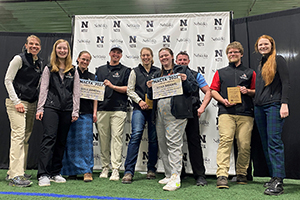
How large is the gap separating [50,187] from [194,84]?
1827 millimetres

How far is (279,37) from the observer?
3312 millimetres

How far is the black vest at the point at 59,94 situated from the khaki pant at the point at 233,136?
177 cm

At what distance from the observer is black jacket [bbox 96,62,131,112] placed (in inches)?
125

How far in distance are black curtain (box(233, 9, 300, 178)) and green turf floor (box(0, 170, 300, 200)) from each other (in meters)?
0.38

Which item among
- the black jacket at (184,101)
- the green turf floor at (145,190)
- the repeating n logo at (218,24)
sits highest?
the repeating n logo at (218,24)

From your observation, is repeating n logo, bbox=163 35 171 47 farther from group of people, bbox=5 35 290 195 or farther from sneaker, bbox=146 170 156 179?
sneaker, bbox=146 170 156 179

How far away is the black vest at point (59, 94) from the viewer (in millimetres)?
2688

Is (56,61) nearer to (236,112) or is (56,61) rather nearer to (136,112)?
(136,112)

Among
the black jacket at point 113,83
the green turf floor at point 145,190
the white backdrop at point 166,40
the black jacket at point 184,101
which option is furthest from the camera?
the white backdrop at point 166,40

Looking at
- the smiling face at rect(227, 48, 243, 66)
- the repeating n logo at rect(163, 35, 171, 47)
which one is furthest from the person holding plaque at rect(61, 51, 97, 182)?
the smiling face at rect(227, 48, 243, 66)

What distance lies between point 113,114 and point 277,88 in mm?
1937

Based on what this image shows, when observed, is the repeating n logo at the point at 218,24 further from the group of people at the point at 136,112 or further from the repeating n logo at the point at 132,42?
the repeating n logo at the point at 132,42

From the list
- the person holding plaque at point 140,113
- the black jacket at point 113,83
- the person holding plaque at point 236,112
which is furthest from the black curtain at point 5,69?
the person holding plaque at point 236,112

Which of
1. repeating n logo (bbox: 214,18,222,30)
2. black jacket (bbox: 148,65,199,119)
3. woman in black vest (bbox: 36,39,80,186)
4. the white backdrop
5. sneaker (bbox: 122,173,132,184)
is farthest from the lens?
repeating n logo (bbox: 214,18,222,30)
